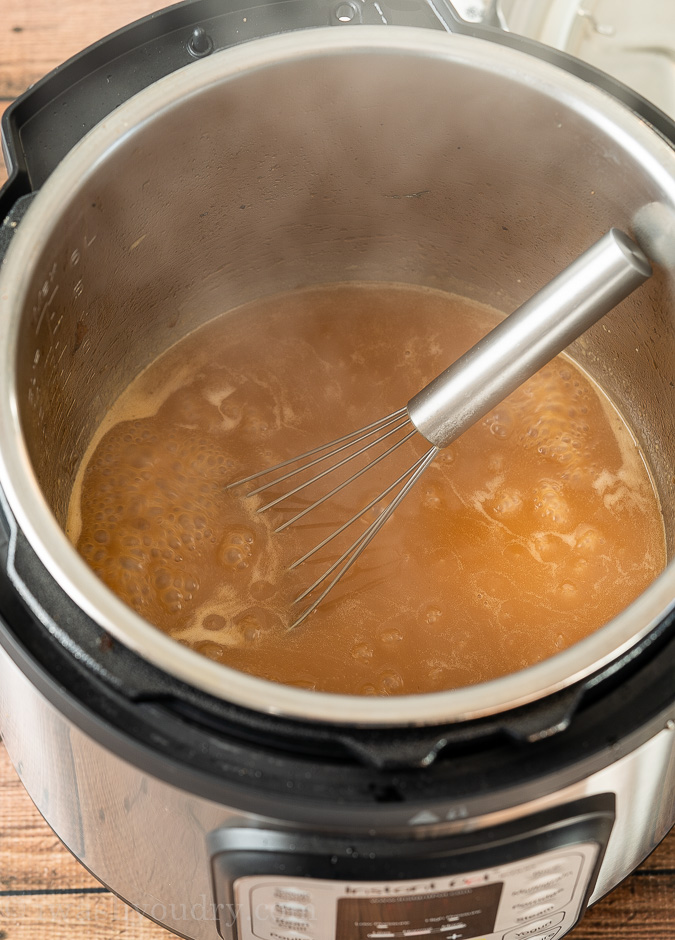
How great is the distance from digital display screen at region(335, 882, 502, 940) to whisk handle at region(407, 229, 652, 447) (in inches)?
17.0

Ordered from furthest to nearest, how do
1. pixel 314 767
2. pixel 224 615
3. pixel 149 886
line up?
1. pixel 224 615
2. pixel 149 886
3. pixel 314 767

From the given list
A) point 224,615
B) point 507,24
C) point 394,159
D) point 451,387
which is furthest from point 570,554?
point 507,24

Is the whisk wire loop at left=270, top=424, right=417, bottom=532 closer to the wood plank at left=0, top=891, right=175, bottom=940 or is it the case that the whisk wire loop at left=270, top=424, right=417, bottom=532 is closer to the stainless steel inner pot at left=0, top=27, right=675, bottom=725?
the stainless steel inner pot at left=0, top=27, right=675, bottom=725

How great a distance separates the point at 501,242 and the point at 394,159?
180 millimetres

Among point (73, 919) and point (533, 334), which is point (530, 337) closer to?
point (533, 334)

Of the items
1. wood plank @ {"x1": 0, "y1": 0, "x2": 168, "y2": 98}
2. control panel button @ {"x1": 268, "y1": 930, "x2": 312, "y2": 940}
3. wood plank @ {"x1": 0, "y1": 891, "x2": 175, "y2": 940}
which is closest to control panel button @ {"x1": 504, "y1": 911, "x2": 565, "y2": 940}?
control panel button @ {"x1": 268, "y1": 930, "x2": 312, "y2": 940}

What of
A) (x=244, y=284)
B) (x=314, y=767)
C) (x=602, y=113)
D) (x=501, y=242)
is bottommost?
(x=314, y=767)

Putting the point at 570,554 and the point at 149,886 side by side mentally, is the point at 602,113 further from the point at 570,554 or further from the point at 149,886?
the point at 149,886

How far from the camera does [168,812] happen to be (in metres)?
0.70

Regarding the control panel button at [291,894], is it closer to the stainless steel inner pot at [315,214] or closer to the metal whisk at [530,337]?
the stainless steel inner pot at [315,214]

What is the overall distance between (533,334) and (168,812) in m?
0.54

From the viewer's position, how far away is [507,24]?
1241 mm

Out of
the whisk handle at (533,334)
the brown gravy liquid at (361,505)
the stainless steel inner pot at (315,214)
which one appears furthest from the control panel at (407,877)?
the whisk handle at (533,334)

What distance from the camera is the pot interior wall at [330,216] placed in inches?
36.8
